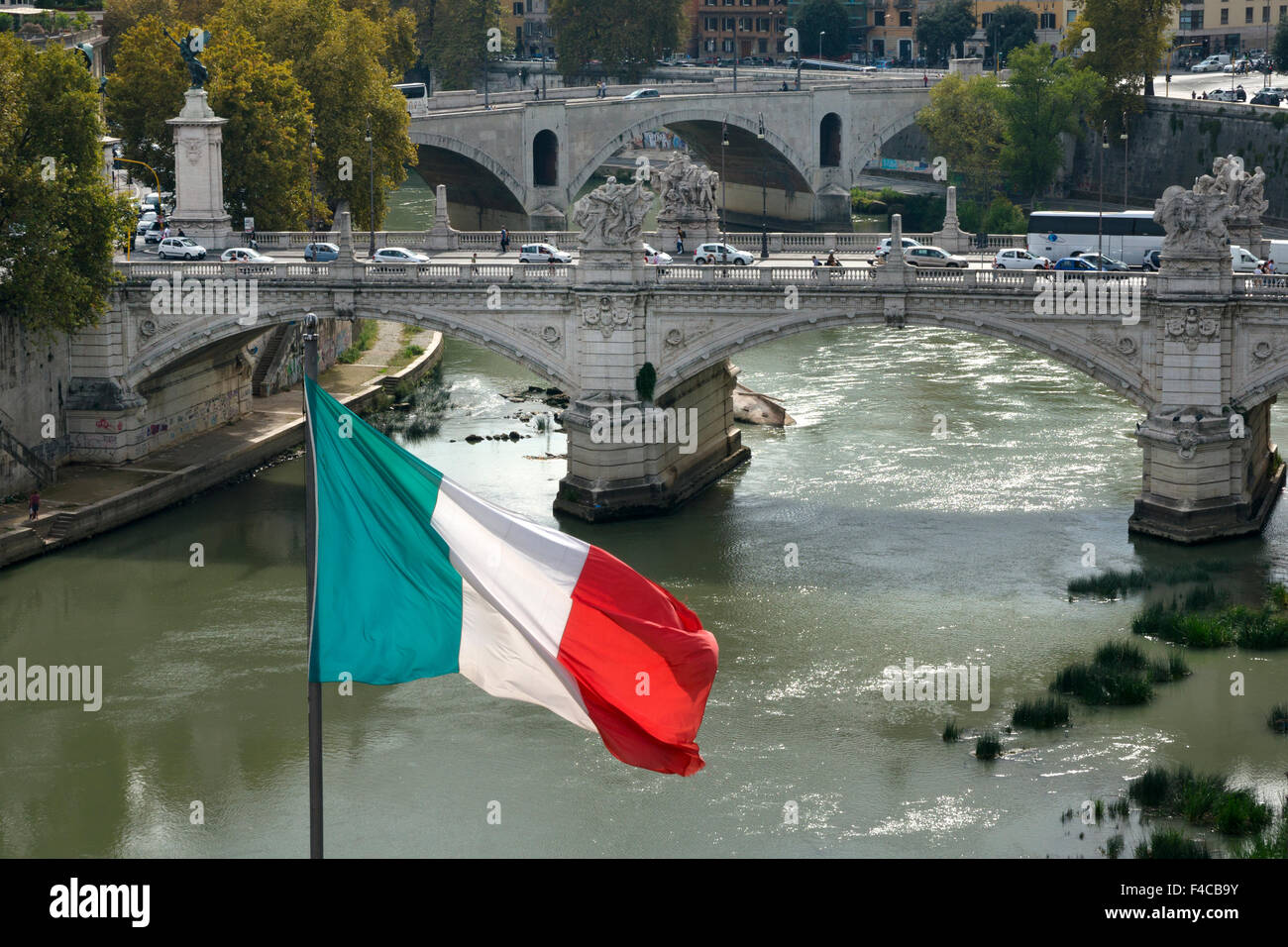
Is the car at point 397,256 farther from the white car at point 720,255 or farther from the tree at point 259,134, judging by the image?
the tree at point 259,134

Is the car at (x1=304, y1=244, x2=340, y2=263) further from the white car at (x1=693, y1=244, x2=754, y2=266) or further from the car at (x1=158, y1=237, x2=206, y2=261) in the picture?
the white car at (x1=693, y1=244, x2=754, y2=266)

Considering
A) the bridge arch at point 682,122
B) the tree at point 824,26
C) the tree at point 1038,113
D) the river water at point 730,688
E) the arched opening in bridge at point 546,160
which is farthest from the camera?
the tree at point 824,26

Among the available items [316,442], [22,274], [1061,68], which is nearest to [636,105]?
[1061,68]

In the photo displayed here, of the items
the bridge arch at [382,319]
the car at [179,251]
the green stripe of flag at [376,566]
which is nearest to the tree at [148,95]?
the car at [179,251]

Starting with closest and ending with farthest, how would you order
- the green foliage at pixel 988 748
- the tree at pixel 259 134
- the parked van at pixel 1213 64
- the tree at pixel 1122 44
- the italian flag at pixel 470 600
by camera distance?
the italian flag at pixel 470 600, the green foliage at pixel 988 748, the tree at pixel 259 134, the tree at pixel 1122 44, the parked van at pixel 1213 64

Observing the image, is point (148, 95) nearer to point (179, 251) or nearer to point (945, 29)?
point (179, 251)

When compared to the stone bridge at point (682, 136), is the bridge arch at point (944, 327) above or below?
below
